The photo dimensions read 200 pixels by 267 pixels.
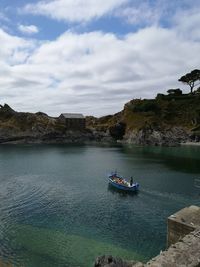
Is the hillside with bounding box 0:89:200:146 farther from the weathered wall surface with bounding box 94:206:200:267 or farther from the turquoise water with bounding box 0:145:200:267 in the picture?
the weathered wall surface with bounding box 94:206:200:267

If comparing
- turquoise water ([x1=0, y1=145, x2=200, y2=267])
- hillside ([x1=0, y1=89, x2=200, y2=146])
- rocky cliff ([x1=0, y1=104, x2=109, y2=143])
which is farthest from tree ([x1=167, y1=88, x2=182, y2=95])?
turquoise water ([x1=0, y1=145, x2=200, y2=267])

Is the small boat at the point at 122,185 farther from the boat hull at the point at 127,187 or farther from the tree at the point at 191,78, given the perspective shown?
the tree at the point at 191,78

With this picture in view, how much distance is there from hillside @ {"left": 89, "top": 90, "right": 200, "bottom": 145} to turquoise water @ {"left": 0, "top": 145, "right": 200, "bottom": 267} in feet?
268

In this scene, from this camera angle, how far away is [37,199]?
167ft

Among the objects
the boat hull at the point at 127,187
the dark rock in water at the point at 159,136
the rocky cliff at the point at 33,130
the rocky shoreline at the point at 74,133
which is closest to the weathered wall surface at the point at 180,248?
the boat hull at the point at 127,187

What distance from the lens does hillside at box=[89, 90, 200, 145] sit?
526ft

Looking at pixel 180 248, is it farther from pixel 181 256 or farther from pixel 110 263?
pixel 110 263

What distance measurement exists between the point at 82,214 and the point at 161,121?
13429 cm

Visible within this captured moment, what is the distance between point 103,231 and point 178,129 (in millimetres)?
135375

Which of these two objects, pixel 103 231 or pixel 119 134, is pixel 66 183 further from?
pixel 119 134

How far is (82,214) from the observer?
4303cm

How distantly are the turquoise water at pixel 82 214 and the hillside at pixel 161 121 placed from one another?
81.8 metres

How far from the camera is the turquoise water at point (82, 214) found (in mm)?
30844

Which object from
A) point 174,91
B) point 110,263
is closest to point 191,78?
point 174,91
